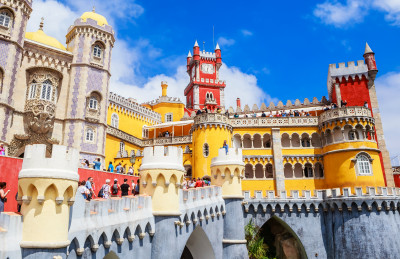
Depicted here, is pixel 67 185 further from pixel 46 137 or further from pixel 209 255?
pixel 46 137

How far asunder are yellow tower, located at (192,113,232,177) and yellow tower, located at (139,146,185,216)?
19.5 meters

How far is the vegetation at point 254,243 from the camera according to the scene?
28219mm

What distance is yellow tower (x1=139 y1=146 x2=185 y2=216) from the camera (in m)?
13.8

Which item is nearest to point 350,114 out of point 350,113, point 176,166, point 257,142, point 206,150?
point 350,113

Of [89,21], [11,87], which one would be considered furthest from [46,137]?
[89,21]

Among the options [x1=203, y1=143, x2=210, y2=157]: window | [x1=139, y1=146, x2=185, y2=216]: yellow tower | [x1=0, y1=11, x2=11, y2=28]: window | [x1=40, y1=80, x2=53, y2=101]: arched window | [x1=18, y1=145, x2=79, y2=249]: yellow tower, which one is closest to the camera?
[x1=18, y1=145, x2=79, y2=249]: yellow tower

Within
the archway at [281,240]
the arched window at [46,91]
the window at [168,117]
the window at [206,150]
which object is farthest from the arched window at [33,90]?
the window at [168,117]

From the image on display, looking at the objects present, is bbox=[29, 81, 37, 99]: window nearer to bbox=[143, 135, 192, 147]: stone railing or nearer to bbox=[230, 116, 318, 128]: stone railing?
bbox=[143, 135, 192, 147]: stone railing

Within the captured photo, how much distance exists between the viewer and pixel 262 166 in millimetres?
37469

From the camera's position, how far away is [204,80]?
67.0 m

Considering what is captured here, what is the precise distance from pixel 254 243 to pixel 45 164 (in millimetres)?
24332

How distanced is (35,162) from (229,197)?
52.8 feet

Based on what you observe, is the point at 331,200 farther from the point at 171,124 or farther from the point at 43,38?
the point at 43,38

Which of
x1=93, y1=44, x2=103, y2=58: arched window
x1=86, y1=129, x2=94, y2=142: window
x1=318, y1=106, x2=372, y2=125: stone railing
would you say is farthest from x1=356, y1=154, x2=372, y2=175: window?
x1=93, y1=44, x2=103, y2=58: arched window
